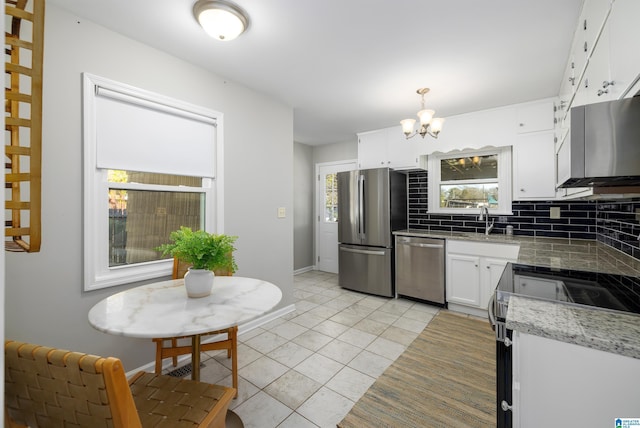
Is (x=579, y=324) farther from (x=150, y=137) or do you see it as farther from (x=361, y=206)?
(x=361, y=206)

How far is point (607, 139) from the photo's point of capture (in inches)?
37.7

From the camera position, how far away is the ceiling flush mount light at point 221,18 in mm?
1632

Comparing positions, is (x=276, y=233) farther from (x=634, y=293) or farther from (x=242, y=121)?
(x=634, y=293)

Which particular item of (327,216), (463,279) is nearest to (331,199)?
(327,216)

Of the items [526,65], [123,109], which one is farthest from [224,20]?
[526,65]

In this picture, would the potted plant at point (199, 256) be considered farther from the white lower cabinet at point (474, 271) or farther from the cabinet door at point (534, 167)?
the cabinet door at point (534, 167)

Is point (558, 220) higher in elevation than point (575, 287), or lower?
higher

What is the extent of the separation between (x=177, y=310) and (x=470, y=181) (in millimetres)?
3740

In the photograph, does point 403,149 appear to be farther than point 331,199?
No

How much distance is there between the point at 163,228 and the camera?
2262mm

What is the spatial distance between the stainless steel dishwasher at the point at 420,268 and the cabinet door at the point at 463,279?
0.09 m

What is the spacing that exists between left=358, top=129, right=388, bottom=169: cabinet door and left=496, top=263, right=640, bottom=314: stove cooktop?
276cm

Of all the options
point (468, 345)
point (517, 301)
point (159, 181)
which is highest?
point (159, 181)

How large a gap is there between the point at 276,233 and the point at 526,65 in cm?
284
